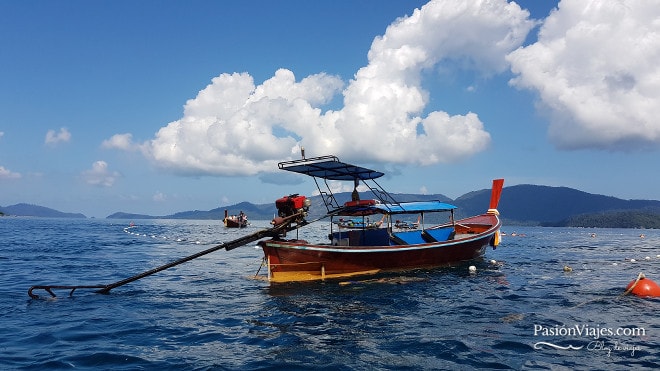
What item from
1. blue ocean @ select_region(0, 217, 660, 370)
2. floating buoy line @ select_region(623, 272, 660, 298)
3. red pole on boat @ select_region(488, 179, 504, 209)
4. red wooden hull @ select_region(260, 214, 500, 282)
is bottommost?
blue ocean @ select_region(0, 217, 660, 370)

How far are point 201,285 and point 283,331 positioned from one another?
8.80 meters

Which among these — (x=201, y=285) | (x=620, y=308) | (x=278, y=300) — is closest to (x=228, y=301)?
(x=278, y=300)

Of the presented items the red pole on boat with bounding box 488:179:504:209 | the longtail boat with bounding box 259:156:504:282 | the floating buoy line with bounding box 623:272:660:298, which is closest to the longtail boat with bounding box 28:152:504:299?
the longtail boat with bounding box 259:156:504:282

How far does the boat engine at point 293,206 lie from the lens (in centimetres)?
1888

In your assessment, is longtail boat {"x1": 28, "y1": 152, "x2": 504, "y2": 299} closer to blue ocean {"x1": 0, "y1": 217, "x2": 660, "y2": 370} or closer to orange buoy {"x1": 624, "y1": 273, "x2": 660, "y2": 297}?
blue ocean {"x1": 0, "y1": 217, "x2": 660, "y2": 370}

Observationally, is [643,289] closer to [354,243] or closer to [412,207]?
[412,207]

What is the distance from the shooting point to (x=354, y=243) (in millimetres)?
22266

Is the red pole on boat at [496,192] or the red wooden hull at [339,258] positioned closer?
the red wooden hull at [339,258]

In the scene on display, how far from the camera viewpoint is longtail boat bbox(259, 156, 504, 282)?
18.8 metres

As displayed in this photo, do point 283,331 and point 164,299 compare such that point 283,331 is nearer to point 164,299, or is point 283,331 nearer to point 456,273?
point 164,299

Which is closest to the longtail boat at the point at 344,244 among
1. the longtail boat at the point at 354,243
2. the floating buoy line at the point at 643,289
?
the longtail boat at the point at 354,243

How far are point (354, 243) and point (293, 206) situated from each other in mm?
4968

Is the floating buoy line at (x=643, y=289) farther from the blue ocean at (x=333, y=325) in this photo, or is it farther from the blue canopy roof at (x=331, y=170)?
the blue canopy roof at (x=331, y=170)

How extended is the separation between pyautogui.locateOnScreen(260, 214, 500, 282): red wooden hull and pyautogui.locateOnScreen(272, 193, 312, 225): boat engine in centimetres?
125
